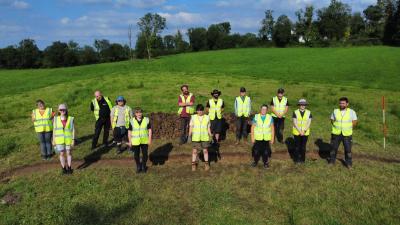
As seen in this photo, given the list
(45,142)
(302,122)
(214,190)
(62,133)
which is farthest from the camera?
(45,142)

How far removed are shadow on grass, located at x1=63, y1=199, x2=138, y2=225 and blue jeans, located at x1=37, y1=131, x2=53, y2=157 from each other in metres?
4.63

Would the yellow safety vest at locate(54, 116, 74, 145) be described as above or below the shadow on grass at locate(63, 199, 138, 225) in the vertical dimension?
above

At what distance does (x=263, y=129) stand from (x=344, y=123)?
250 cm

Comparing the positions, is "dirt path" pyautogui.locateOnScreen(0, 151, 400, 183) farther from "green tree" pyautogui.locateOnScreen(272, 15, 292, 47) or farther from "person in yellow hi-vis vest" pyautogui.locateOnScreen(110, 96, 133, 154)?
"green tree" pyautogui.locateOnScreen(272, 15, 292, 47)

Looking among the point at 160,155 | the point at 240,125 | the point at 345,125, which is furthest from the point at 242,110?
the point at 345,125

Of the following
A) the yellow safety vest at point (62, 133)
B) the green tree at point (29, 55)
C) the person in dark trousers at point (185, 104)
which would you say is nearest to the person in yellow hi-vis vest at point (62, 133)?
the yellow safety vest at point (62, 133)

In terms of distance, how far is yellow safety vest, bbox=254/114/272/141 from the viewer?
458 inches

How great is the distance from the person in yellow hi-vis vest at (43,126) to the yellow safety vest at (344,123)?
971 cm

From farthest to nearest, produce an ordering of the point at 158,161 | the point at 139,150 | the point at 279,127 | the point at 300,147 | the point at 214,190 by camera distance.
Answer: the point at 279,127
the point at 158,161
the point at 300,147
the point at 139,150
the point at 214,190

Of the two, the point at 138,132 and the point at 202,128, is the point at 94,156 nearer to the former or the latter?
the point at 138,132

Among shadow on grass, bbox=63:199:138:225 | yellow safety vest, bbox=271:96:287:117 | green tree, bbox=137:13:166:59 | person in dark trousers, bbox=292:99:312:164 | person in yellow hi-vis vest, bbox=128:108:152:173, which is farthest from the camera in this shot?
green tree, bbox=137:13:166:59

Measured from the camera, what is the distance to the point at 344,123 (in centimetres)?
1159

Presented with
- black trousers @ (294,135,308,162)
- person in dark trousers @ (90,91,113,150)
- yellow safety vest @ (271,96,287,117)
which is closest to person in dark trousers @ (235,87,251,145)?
yellow safety vest @ (271,96,287,117)

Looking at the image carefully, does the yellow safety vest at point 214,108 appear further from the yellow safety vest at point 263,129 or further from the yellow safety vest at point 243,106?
the yellow safety vest at point 263,129
